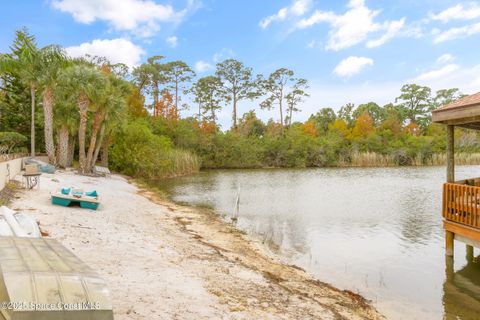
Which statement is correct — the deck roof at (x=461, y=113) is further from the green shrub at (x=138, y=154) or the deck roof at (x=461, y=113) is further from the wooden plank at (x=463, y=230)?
the green shrub at (x=138, y=154)

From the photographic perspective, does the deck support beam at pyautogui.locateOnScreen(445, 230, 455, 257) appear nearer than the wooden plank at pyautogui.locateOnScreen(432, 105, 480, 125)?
No

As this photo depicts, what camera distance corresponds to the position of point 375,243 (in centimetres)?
1209

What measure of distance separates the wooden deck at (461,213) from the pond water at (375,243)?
81cm

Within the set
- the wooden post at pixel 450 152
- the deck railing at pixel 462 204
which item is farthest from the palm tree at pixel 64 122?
the deck railing at pixel 462 204

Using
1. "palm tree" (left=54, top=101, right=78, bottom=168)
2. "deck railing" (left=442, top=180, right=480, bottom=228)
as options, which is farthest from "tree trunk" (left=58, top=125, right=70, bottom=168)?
"deck railing" (left=442, top=180, right=480, bottom=228)

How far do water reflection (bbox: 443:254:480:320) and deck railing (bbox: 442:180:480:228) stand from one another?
3.94ft

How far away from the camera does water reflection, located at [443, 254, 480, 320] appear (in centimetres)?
685

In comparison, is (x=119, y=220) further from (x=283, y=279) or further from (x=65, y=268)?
→ (x=65, y=268)

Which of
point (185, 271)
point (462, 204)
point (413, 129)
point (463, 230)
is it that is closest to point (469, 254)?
point (463, 230)

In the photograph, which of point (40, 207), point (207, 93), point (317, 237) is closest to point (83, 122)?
point (40, 207)

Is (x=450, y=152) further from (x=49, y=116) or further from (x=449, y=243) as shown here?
(x=49, y=116)

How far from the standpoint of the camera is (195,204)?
2030 centimetres

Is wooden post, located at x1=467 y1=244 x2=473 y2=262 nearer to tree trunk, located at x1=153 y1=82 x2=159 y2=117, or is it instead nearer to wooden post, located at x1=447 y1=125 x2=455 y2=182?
wooden post, located at x1=447 y1=125 x2=455 y2=182

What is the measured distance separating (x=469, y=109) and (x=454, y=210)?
2.51m
